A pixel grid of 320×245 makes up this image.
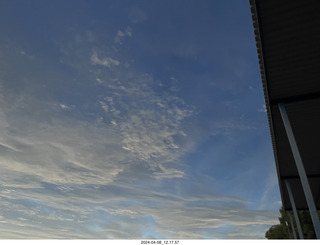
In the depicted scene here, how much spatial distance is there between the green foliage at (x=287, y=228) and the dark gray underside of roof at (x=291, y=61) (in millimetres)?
24231

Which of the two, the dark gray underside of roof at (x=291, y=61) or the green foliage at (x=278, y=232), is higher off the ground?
the dark gray underside of roof at (x=291, y=61)

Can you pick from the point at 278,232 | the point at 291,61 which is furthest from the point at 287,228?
the point at 291,61

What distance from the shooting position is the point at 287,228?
34469 mm

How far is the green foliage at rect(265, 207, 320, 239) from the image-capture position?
29.1 meters

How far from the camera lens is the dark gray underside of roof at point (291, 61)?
4309mm

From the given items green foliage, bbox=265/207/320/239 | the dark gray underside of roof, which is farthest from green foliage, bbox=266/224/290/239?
the dark gray underside of roof

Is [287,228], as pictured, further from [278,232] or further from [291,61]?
[291,61]

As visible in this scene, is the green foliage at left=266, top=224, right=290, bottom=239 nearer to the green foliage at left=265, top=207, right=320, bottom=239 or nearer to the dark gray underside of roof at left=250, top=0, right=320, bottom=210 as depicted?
the green foliage at left=265, top=207, right=320, bottom=239

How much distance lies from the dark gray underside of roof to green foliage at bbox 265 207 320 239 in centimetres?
2423

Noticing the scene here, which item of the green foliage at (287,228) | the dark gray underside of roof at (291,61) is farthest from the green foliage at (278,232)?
the dark gray underside of roof at (291,61)

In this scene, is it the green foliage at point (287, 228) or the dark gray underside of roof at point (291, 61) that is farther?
the green foliage at point (287, 228)

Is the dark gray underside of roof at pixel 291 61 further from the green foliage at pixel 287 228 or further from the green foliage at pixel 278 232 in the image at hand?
the green foliage at pixel 278 232

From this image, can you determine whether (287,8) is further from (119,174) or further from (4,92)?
(119,174)
